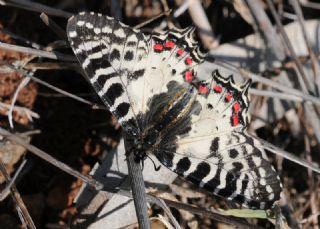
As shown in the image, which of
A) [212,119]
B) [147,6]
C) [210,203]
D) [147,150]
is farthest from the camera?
[147,6]

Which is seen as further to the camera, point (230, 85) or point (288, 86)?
point (288, 86)

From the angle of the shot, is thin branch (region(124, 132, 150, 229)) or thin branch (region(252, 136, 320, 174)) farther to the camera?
thin branch (region(252, 136, 320, 174))

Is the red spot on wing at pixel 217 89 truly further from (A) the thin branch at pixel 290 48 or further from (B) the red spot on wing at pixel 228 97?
(A) the thin branch at pixel 290 48

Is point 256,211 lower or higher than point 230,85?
lower

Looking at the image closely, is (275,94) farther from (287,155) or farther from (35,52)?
(35,52)

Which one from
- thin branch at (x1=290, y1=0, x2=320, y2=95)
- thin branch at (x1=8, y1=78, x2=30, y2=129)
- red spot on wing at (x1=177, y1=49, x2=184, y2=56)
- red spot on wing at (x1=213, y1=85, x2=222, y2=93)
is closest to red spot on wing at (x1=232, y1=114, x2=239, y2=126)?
red spot on wing at (x1=213, y1=85, x2=222, y2=93)

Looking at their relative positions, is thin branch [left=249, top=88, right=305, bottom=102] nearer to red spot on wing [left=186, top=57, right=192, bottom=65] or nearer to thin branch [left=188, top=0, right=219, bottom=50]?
red spot on wing [left=186, top=57, right=192, bottom=65]

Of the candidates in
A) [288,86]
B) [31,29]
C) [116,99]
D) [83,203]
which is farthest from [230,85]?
[31,29]

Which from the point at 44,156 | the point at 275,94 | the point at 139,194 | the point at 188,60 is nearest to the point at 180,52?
the point at 188,60

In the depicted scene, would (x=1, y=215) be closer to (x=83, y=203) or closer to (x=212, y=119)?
(x=83, y=203)
